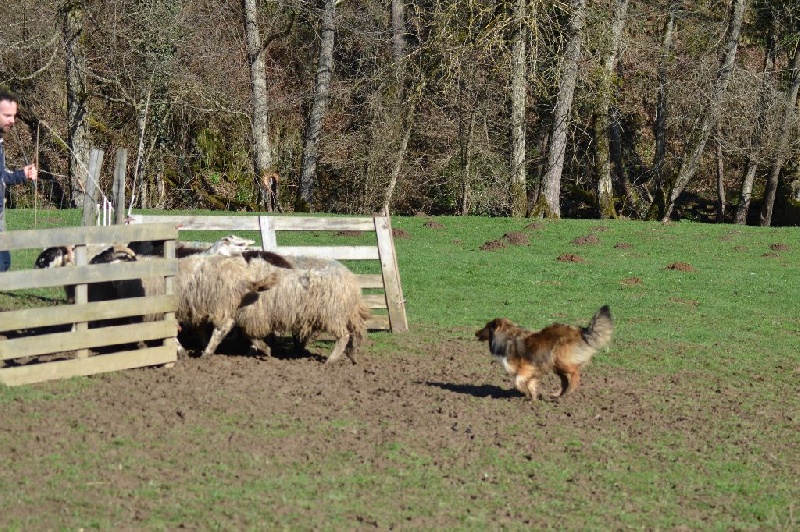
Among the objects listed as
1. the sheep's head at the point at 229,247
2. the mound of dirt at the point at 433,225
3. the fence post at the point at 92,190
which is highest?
the fence post at the point at 92,190

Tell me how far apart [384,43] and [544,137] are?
21.9 feet

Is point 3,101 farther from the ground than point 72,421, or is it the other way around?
point 3,101

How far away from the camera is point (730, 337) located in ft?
44.3

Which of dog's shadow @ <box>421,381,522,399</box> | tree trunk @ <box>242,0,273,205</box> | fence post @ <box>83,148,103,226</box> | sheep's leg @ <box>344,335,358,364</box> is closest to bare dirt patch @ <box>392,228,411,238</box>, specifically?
tree trunk @ <box>242,0,273,205</box>

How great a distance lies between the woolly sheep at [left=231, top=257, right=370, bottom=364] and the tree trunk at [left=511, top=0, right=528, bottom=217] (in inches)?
710

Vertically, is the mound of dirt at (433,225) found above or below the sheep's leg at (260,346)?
above

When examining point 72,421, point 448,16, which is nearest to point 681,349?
point 72,421

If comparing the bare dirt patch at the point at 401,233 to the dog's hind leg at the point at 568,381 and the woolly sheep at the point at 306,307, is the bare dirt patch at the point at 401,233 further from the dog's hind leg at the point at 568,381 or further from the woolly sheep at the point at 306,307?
the dog's hind leg at the point at 568,381

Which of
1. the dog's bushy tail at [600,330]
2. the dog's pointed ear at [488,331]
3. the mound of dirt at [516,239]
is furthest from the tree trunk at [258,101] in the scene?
the dog's bushy tail at [600,330]

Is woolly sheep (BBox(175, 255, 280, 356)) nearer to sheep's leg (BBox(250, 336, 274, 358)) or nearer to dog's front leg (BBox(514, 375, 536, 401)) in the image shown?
sheep's leg (BBox(250, 336, 274, 358))

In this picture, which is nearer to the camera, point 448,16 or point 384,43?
point 448,16

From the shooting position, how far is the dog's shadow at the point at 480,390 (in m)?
9.74

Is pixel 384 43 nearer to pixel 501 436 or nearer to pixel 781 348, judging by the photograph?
pixel 781 348

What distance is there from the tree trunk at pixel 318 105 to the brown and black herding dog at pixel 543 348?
22587 mm
